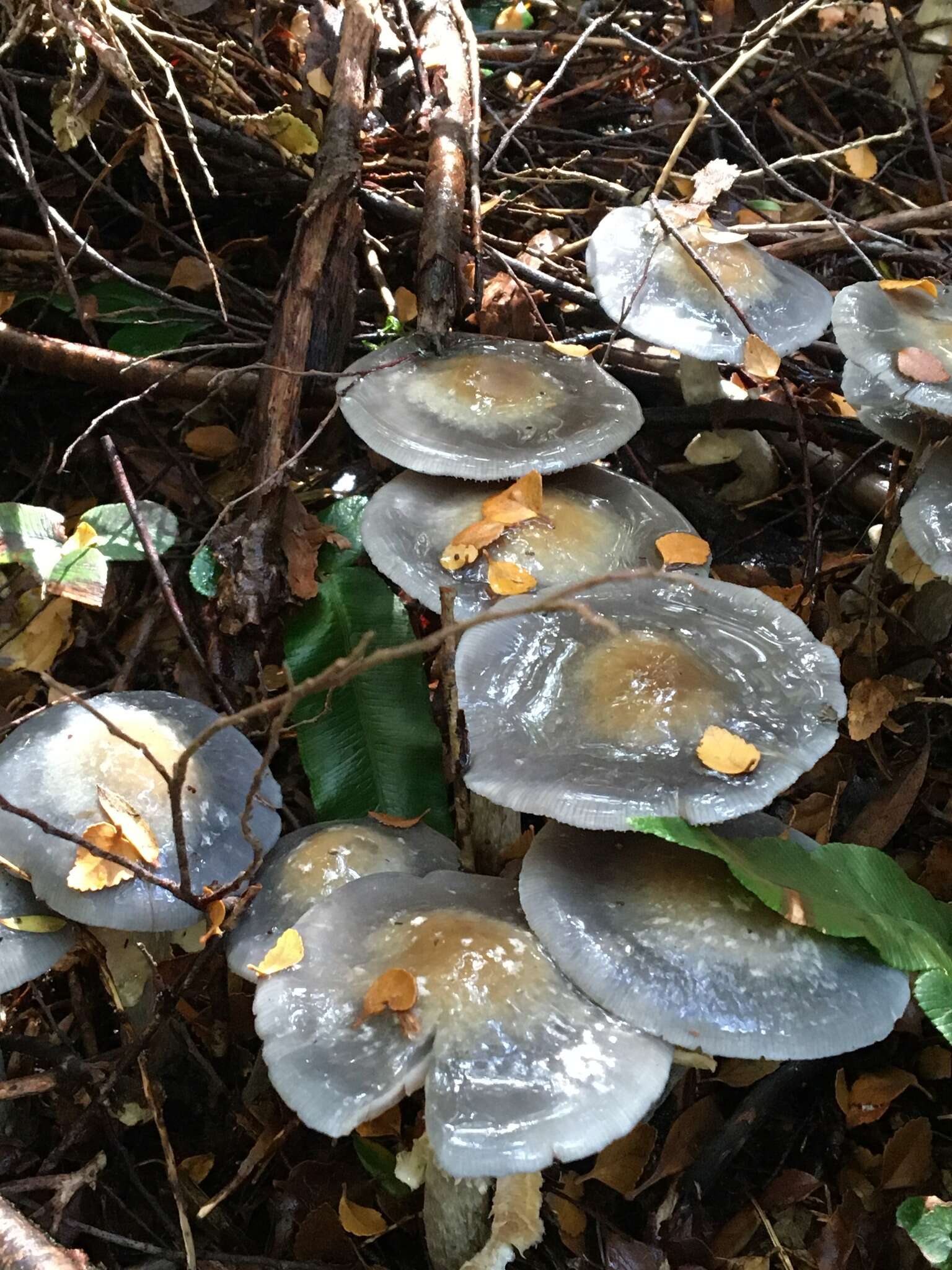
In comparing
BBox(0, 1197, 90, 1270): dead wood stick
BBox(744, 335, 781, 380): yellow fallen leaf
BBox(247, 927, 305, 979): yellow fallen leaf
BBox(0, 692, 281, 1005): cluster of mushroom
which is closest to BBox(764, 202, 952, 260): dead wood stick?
BBox(744, 335, 781, 380): yellow fallen leaf

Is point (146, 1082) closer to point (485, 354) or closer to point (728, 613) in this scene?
point (728, 613)

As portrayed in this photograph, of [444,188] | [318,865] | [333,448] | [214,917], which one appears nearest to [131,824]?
[214,917]

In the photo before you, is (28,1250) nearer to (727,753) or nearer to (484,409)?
(727,753)

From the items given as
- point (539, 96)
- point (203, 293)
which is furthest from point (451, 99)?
Answer: point (203, 293)

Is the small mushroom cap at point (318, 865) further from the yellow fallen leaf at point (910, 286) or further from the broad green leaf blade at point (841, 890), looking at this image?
the yellow fallen leaf at point (910, 286)

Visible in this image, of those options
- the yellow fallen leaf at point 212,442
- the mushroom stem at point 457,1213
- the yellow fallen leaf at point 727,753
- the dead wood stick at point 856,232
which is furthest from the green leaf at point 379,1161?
the dead wood stick at point 856,232

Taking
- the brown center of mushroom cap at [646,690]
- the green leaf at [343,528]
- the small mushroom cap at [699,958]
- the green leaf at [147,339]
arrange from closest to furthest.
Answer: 1. the small mushroom cap at [699,958]
2. the brown center of mushroom cap at [646,690]
3. the green leaf at [343,528]
4. the green leaf at [147,339]
